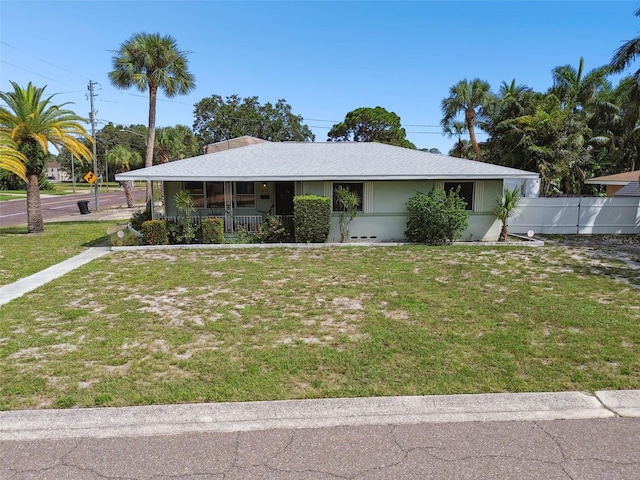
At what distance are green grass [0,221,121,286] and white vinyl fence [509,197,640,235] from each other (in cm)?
1663

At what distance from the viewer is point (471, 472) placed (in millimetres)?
3037

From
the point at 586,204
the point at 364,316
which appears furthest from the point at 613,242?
the point at 364,316

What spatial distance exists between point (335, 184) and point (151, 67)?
14.7 m

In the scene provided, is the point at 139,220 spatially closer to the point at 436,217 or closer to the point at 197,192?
the point at 197,192

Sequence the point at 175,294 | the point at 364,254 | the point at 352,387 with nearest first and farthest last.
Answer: the point at 352,387 < the point at 175,294 < the point at 364,254

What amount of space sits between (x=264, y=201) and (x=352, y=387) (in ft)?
40.2

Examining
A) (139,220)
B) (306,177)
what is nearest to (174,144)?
(139,220)

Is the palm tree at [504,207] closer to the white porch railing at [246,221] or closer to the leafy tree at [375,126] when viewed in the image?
the white porch railing at [246,221]

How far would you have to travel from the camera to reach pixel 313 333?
5973mm

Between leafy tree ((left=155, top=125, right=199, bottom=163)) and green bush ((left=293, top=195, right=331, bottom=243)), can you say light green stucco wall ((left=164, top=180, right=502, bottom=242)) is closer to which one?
green bush ((left=293, top=195, right=331, bottom=243))

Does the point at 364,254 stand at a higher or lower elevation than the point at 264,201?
lower

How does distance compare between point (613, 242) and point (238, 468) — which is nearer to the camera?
point (238, 468)

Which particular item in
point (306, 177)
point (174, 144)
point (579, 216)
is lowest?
point (579, 216)

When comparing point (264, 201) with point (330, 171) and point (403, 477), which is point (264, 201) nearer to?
point (330, 171)
